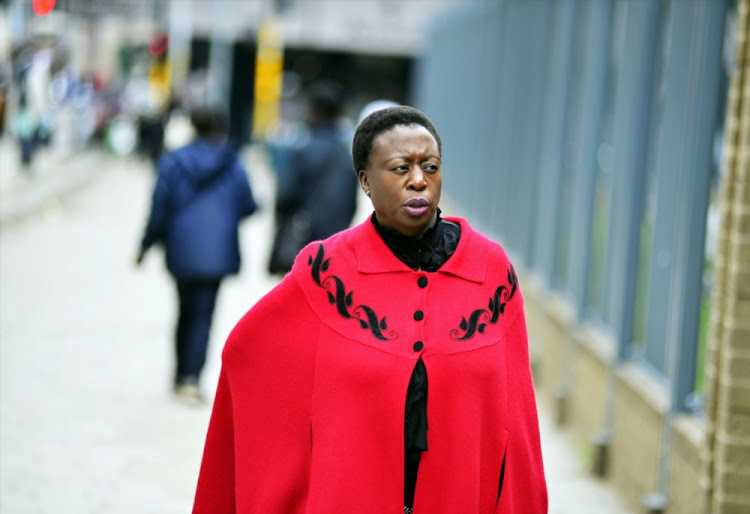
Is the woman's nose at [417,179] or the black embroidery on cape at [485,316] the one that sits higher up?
the woman's nose at [417,179]

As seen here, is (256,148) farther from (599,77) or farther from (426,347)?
(426,347)

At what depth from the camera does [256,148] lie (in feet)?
153

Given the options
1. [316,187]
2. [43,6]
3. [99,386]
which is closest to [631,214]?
[316,187]

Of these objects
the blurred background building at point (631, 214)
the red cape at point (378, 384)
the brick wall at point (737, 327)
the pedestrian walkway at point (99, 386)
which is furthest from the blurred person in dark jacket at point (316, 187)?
the red cape at point (378, 384)

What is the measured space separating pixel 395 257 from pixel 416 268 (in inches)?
2.5

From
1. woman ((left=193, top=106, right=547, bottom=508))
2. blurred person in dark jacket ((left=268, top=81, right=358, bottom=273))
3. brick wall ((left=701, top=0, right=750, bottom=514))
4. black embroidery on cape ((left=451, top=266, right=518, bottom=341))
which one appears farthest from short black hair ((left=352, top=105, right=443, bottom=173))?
blurred person in dark jacket ((left=268, top=81, right=358, bottom=273))

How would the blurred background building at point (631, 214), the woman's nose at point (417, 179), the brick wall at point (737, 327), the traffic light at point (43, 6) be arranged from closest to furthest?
the woman's nose at point (417, 179) < the brick wall at point (737, 327) < the blurred background building at point (631, 214) < the traffic light at point (43, 6)

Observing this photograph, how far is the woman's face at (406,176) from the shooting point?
3.54 metres

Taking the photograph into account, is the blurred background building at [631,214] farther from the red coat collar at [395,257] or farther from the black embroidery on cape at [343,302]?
the black embroidery on cape at [343,302]

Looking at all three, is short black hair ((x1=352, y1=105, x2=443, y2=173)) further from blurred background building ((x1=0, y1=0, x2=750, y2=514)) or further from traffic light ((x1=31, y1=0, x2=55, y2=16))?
traffic light ((x1=31, y1=0, x2=55, y2=16))

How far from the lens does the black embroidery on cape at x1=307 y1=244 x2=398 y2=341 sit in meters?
3.60

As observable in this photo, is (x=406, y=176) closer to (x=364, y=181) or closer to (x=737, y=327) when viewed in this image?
(x=364, y=181)

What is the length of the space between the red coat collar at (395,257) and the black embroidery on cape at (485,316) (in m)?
0.07

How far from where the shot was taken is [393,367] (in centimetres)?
356
